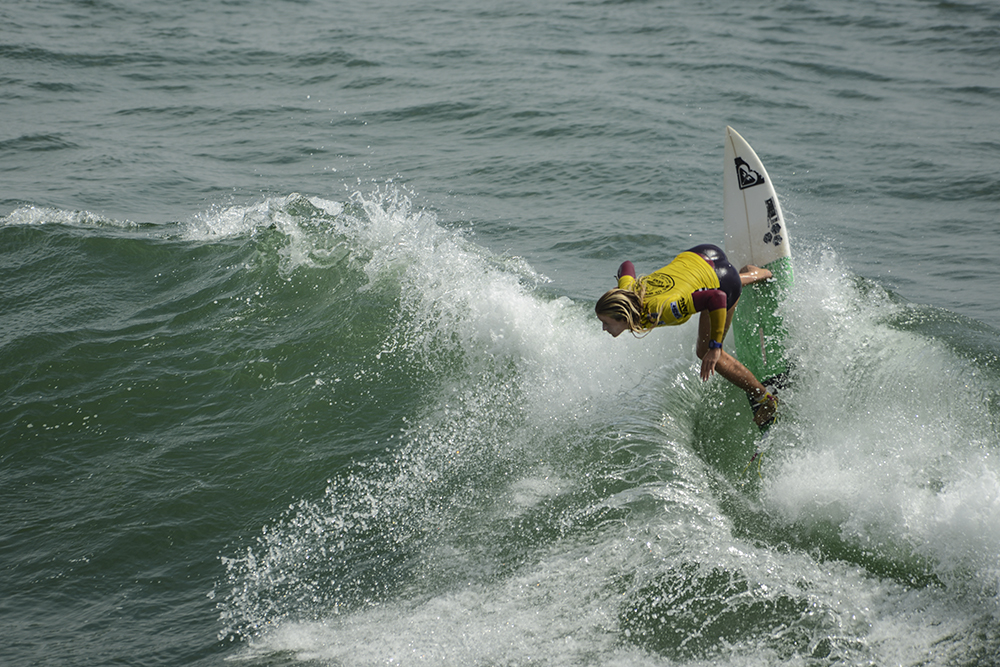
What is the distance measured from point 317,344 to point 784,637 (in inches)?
187

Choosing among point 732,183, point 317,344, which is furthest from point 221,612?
point 732,183

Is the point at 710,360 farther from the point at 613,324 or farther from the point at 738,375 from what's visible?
the point at 613,324

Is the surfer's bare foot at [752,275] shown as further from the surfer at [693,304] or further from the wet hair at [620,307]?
the wet hair at [620,307]

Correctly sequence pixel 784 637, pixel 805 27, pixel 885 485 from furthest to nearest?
1. pixel 805 27
2. pixel 885 485
3. pixel 784 637

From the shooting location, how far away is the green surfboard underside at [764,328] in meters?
6.48


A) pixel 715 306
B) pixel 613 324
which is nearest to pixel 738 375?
pixel 715 306

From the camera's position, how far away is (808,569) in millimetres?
4762

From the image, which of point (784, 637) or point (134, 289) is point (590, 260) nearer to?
point (134, 289)

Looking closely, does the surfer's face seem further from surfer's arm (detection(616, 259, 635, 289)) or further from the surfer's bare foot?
the surfer's bare foot

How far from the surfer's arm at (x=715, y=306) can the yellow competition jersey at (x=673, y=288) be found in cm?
7

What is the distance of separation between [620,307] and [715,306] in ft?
2.48

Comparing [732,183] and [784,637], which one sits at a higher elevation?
[732,183]

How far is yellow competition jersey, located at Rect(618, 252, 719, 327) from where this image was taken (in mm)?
5168

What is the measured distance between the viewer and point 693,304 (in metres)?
5.30
